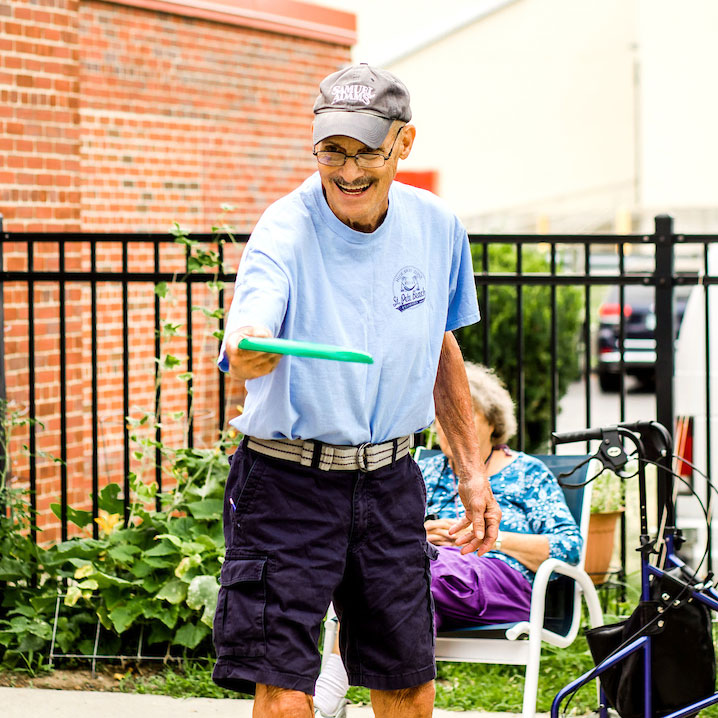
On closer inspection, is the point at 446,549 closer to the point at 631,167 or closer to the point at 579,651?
the point at 579,651

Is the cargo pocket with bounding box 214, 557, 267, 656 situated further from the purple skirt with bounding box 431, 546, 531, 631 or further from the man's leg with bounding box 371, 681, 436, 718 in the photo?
the purple skirt with bounding box 431, 546, 531, 631

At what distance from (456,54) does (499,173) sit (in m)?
3.61

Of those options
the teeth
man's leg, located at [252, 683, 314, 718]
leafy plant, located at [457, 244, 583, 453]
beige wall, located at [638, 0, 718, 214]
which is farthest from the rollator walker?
beige wall, located at [638, 0, 718, 214]

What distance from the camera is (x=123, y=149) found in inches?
306

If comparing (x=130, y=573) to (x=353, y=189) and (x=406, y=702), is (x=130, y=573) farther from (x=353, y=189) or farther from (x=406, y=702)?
(x=353, y=189)

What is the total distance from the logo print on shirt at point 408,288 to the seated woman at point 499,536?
77 centimetres

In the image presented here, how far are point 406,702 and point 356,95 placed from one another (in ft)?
4.58

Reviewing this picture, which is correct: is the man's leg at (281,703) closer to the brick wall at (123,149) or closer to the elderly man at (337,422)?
the elderly man at (337,422)

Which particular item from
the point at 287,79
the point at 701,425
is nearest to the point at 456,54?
the point at 287,79

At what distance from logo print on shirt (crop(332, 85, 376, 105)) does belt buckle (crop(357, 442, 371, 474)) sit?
0.74 metres

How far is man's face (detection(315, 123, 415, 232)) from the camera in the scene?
2.35 m

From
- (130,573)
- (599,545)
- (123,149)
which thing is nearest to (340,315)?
(130,573)

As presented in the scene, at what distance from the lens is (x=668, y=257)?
14.8 feet

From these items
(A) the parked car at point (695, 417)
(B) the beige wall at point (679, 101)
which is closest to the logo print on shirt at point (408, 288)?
(A) the parked car at point (695, 417)
